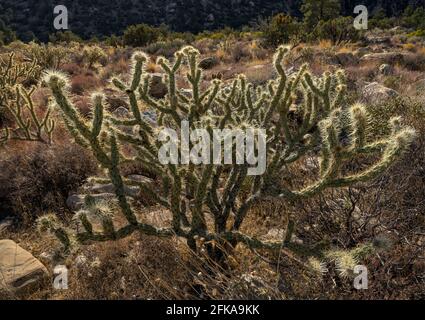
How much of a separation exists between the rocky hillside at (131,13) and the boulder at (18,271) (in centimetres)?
2675

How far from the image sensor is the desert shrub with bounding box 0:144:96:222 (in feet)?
14.0

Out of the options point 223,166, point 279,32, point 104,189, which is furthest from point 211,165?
point 279,32

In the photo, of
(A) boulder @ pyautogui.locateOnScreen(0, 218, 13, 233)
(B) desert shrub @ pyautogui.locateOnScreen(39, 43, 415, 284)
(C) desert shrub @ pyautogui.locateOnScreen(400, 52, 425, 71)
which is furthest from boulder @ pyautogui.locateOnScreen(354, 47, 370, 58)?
(A) boulder @ pyautogui.locateOnScreen(0, 218, 13, 233)

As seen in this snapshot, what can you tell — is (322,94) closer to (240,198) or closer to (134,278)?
(240,198)

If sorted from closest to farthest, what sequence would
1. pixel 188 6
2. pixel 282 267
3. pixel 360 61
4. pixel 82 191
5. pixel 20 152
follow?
pixel 282 267 → pixel 82 191 → pixel 20 152 → pixel 360 61 → pixel 188 6

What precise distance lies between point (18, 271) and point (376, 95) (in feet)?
17.1

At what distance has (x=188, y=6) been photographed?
32250mm

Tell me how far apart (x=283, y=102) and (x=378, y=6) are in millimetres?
37277

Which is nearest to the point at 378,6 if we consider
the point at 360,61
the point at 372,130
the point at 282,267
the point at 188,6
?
the point at 188,6

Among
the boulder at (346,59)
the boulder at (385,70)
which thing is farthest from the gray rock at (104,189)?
the boulder at (346,59)

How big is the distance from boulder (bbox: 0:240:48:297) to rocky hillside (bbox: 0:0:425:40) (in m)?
26.8

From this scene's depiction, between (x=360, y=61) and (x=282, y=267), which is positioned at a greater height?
(x=360, y=61)

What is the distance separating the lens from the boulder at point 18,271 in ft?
9.76
